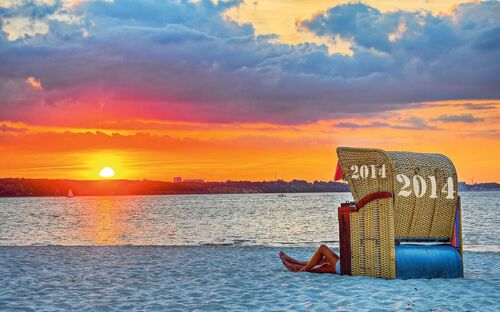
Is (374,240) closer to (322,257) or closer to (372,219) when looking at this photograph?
(372,219)

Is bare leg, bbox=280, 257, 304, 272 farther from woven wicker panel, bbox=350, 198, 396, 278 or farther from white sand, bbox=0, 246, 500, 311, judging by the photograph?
woven wicker panel, bbox=350, 198, 396, 278

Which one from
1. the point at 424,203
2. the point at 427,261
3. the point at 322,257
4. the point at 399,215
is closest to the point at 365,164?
the point at 399,215

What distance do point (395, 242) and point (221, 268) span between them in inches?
197

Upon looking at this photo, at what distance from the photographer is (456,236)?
12.0 m

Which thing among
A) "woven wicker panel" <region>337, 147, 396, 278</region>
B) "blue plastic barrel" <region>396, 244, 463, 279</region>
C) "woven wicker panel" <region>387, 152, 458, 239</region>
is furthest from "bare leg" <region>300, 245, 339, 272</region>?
"woven wicker panel" <region>387, 152, 458, 239</region>

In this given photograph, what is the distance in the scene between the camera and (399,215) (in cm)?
1156

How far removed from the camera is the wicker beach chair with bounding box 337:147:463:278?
11375mm

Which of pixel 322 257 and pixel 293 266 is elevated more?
pixel 322 257

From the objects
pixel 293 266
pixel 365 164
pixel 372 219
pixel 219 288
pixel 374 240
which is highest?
pixel 365 164

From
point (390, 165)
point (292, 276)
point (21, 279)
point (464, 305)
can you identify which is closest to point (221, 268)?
point (292, 276)

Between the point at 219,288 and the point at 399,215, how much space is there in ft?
12.1

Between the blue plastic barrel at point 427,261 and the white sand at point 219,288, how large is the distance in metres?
0.27

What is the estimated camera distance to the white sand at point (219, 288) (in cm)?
961

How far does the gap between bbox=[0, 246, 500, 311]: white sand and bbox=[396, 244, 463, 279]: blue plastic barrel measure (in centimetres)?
27
